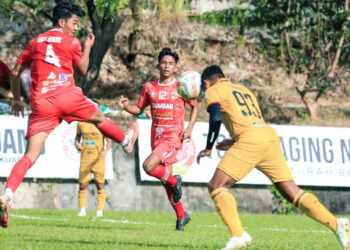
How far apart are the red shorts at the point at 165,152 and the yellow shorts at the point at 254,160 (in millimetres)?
2950

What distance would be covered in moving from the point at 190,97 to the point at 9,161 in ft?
22.9

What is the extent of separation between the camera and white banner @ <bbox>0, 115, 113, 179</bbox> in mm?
15297

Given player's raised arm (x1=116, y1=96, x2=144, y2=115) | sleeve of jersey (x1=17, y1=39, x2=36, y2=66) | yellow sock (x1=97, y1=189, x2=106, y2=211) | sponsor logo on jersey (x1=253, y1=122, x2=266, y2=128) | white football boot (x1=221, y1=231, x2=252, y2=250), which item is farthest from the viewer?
yellow sock (x1=97, y1=189, x2=106, y2=211)

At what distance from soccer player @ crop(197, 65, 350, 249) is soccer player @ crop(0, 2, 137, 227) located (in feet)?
4.61

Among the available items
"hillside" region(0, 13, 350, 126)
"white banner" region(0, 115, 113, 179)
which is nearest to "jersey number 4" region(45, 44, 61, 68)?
"white banner" region(0, 115, 113, 179)

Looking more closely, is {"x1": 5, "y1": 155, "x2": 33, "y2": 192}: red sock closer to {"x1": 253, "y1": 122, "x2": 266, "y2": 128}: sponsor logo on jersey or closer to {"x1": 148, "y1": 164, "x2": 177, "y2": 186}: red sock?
{"x1": 253, "y1": 122, "x2": 266, "y2": 128}: sponsor logo on jersey

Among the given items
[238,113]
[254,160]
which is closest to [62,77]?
[238,113]

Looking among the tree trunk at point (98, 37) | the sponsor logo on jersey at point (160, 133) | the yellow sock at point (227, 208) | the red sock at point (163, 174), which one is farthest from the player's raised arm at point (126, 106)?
the tree trunk at point (98, 37)

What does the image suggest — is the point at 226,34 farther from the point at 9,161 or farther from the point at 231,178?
the point at 231,178

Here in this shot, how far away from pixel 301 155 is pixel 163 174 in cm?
684

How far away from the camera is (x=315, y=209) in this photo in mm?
7520

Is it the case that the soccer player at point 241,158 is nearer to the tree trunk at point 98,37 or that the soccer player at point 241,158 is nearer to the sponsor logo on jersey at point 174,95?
the sponsor logo on jersey at point 174,95

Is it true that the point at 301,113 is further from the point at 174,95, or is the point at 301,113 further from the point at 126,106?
the point at 126,106

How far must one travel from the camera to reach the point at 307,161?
1673 cm
